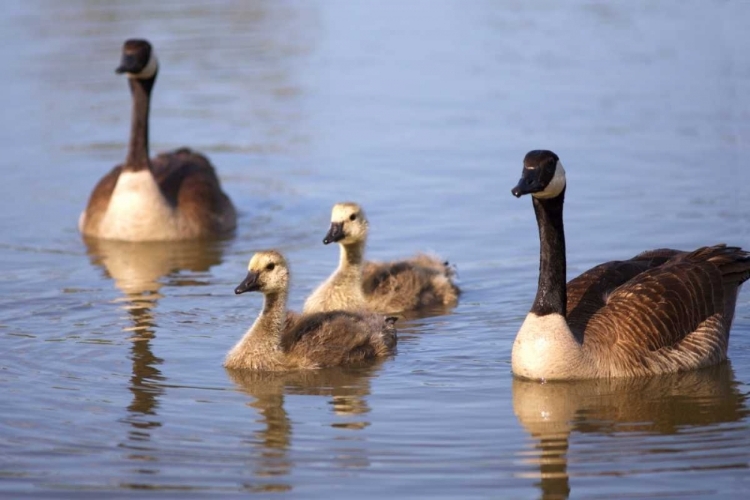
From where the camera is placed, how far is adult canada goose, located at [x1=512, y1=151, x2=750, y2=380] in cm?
1011

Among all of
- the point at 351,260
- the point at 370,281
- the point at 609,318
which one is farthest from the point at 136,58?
the point at 609,318

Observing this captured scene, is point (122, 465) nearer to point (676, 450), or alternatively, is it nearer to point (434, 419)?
point (434, 419)

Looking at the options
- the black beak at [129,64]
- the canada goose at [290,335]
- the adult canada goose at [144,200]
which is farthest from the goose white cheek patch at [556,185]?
the black beak at [129,64]

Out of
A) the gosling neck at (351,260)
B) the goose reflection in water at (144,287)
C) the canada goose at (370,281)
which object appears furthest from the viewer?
the gosling neck at (351,260)

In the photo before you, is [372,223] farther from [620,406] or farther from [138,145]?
[620,406]

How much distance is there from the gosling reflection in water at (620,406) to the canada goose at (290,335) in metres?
1.39

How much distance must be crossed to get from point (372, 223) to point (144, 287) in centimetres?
331

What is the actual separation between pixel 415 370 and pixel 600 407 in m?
1.68

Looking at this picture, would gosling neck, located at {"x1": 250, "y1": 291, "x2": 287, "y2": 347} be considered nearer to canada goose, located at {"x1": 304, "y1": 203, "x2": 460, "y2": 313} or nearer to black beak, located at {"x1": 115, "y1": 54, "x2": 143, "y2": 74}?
canada goose, located at {"x1": 304, "y1": 203, "x2": 460, "y2": 313}

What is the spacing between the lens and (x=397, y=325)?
12.4 m

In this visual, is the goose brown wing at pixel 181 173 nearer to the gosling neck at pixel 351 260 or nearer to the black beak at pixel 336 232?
the gosling neck at pixel 351 260

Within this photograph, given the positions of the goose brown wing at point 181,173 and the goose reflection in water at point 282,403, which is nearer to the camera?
the goose reflection in water at point 282,403

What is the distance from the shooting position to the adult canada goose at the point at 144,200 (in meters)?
16.0

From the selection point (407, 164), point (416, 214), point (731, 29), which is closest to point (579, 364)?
point (416, 214)
